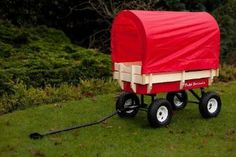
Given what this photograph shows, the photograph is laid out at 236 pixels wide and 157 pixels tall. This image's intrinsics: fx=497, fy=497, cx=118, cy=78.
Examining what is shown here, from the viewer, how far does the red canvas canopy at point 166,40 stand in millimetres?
8062

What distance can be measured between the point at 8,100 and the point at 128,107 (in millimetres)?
2439

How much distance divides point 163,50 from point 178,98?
1898 mm

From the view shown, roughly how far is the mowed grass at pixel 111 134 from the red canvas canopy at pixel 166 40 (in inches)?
40.7

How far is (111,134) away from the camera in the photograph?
8062 mm

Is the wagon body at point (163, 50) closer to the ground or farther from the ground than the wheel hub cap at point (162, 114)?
farther from the ground

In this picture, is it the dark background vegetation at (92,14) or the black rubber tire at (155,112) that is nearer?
the black rubber tire at (155,112)

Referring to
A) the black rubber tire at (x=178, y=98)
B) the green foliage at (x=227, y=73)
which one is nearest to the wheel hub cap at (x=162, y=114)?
the black rubber tire at (x=178, y=98)

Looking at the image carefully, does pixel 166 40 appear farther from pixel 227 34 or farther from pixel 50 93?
pixel 227 34

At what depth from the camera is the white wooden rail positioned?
8172 millimetres

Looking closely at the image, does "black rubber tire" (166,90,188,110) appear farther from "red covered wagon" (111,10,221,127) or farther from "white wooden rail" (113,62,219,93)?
"white wooden rail" (113,62,219,93)

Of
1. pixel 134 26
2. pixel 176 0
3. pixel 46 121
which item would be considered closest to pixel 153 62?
pixel 134 26

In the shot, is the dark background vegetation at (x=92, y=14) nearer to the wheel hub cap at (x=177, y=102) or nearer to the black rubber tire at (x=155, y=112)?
the wheel hub cap at (x=177, y=102)

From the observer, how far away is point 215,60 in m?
9.03

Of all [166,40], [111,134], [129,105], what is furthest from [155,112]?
[166,40]
